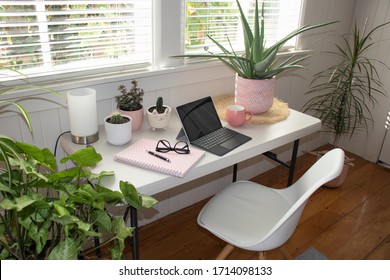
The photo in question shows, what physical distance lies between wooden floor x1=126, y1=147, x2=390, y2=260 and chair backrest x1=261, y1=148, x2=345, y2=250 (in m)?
0.59

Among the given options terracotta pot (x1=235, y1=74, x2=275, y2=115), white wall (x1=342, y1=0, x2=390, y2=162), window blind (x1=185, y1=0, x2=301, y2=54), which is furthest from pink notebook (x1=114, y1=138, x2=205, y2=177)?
white wall (x1=342, y1=0, x2=390, y2=162)

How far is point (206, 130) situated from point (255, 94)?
0.33 m

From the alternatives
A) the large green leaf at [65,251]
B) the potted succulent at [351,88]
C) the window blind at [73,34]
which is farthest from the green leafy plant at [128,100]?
the potted succulent at [351,88]

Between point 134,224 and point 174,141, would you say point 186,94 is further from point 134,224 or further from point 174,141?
point 134,224

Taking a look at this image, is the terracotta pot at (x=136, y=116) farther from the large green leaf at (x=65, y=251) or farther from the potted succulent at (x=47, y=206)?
Result: the large green leaf at (x=65, y=251)

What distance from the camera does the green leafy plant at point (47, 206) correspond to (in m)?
0.81

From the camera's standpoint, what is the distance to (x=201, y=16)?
70.5 inches

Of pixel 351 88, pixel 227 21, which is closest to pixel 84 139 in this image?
pixel 227 21

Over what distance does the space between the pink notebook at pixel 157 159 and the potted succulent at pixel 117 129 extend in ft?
0.15

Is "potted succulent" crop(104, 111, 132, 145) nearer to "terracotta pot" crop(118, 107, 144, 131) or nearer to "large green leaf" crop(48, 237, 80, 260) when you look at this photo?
"terracotta pot" crop(118, 107, 144, 131)

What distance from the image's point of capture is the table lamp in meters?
1.29
